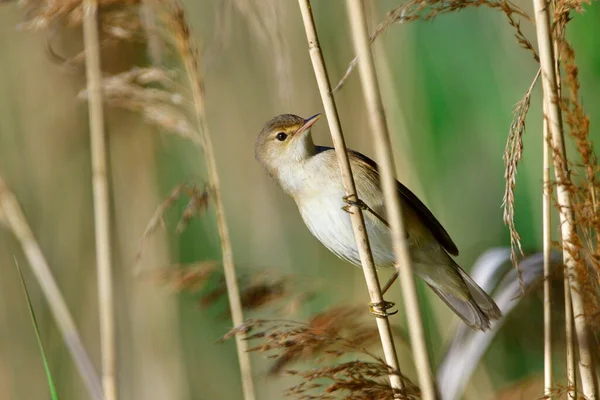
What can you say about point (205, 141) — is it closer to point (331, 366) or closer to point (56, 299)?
point (56, 299)

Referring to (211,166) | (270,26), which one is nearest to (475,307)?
(211,166)

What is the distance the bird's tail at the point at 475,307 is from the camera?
198 cm

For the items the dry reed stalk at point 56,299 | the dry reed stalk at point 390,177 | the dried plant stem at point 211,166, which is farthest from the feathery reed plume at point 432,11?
the dry reed stalk at point 56,299

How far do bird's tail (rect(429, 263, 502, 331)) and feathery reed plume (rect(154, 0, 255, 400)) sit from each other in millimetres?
616

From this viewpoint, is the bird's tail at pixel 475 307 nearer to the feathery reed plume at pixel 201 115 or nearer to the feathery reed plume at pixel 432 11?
the feathery reed plume at pixel 201 115

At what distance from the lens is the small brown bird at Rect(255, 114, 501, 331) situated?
2.10 metres

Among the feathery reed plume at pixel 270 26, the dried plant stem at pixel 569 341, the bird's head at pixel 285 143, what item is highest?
the feathery reed plume at pixel 270 26

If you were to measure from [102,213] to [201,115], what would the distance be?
0.37m

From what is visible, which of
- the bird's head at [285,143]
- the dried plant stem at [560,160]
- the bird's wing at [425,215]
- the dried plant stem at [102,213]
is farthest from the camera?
the bird's head at [285,143]

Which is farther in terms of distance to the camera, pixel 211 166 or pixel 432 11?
pixel 211 166

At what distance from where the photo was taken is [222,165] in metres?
3.35

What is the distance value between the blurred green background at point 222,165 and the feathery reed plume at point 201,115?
0.88m

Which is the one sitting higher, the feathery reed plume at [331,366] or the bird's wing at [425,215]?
the bird's wing at [425,215]

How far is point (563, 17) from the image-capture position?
4.80 ft
